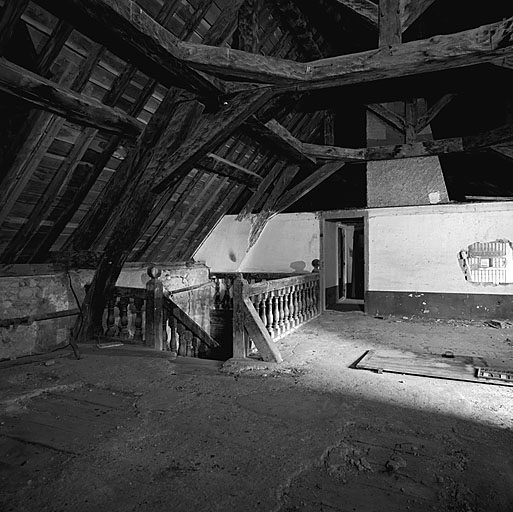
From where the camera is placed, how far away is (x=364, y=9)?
328 centimetres

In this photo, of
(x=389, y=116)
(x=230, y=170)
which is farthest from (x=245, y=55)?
(x=389, y=116)

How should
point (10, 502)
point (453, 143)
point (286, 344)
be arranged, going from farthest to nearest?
point (453, 143) < point (286, 344) < point (10, 502)

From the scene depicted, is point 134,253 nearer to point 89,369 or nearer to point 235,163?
point 235,163

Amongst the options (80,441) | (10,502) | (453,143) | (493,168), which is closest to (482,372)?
(80,441)

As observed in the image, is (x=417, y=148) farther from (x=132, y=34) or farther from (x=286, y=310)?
(x=132, y=34)

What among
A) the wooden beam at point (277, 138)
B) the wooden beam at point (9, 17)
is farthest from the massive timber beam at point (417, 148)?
the wooden beam at point (9, 17)

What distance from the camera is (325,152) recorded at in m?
5.80

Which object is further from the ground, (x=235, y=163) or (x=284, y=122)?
(x=284, y=122)

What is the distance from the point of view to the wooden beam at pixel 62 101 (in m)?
2.69

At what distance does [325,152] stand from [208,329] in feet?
12.4

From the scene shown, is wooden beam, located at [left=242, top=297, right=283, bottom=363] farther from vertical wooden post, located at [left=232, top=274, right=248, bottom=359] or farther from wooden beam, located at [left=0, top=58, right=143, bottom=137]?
wooden beam, located at [left=0, top=58, right=143, bottom=137]

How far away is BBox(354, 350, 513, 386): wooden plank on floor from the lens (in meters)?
2.99

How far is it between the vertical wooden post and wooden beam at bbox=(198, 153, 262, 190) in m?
2.11

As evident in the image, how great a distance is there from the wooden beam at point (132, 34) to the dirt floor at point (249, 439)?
262 centimetres
